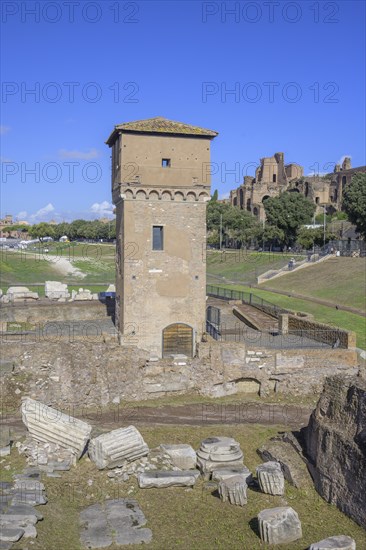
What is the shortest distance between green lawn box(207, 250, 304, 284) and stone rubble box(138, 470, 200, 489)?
40.6 meters

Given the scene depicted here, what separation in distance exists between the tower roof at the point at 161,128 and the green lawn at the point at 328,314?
41.6 feet

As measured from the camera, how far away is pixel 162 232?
934 inches

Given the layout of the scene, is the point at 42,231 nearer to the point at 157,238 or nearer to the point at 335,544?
the point at 157,238

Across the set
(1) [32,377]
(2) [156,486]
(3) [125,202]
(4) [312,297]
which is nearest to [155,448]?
(2) [156,486]

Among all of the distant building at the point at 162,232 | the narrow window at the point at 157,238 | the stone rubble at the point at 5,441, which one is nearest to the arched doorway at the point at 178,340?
the distant building at the point at 162,232

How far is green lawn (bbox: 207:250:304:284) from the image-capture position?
56.8 m

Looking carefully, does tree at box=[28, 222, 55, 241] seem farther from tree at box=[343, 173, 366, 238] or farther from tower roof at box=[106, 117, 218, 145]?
tower roof at box=[106, 117, 218, 145]

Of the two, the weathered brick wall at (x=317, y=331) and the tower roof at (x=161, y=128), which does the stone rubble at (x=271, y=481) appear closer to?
the weathered brick wall at (x=317, y=331)

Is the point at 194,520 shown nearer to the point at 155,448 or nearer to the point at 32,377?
the point at 155,448

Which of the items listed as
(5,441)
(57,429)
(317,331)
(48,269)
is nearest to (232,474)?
(57,429)

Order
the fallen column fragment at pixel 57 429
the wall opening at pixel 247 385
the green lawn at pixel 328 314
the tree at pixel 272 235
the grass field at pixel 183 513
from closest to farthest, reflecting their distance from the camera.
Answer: the grass field at pixel 183 513 → the fallen column fragment at pixel 57 429 → the wall opening at pixel 247 385 → the green lawn at pixel 328 314 → the tree at pixel 272 235

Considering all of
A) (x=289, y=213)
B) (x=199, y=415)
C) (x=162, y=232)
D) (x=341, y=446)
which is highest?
(x=289, y=213)

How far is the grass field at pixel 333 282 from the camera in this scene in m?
38.9

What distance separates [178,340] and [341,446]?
11729mm
